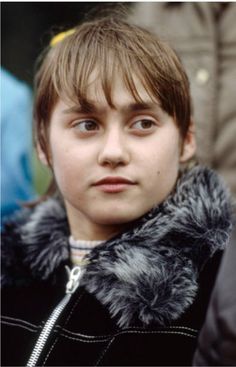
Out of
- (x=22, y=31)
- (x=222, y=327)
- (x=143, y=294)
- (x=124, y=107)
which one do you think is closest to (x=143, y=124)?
(x=124, y=107)

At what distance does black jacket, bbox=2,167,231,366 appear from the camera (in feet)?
4.61

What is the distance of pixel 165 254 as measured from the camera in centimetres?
146

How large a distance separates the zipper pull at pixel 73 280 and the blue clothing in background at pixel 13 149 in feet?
2.36

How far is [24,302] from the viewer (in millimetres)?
1671

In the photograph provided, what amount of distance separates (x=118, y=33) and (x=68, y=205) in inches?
17.7

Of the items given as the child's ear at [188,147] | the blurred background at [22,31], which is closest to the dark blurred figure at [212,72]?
Answer: the child's ear at [188,147]

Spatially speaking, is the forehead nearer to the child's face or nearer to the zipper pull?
the child's face

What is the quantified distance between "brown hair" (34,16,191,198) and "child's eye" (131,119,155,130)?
5 cm

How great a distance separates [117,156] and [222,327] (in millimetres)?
542

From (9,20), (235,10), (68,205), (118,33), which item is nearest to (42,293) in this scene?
(68,205)

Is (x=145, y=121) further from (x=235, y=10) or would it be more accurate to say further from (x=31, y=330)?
(x=235, y=10)

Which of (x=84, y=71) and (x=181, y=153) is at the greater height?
(x=84, y=71)

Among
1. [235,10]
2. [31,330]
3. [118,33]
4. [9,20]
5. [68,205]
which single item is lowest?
[31,330]

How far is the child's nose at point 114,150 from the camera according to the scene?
1470 millimetres
